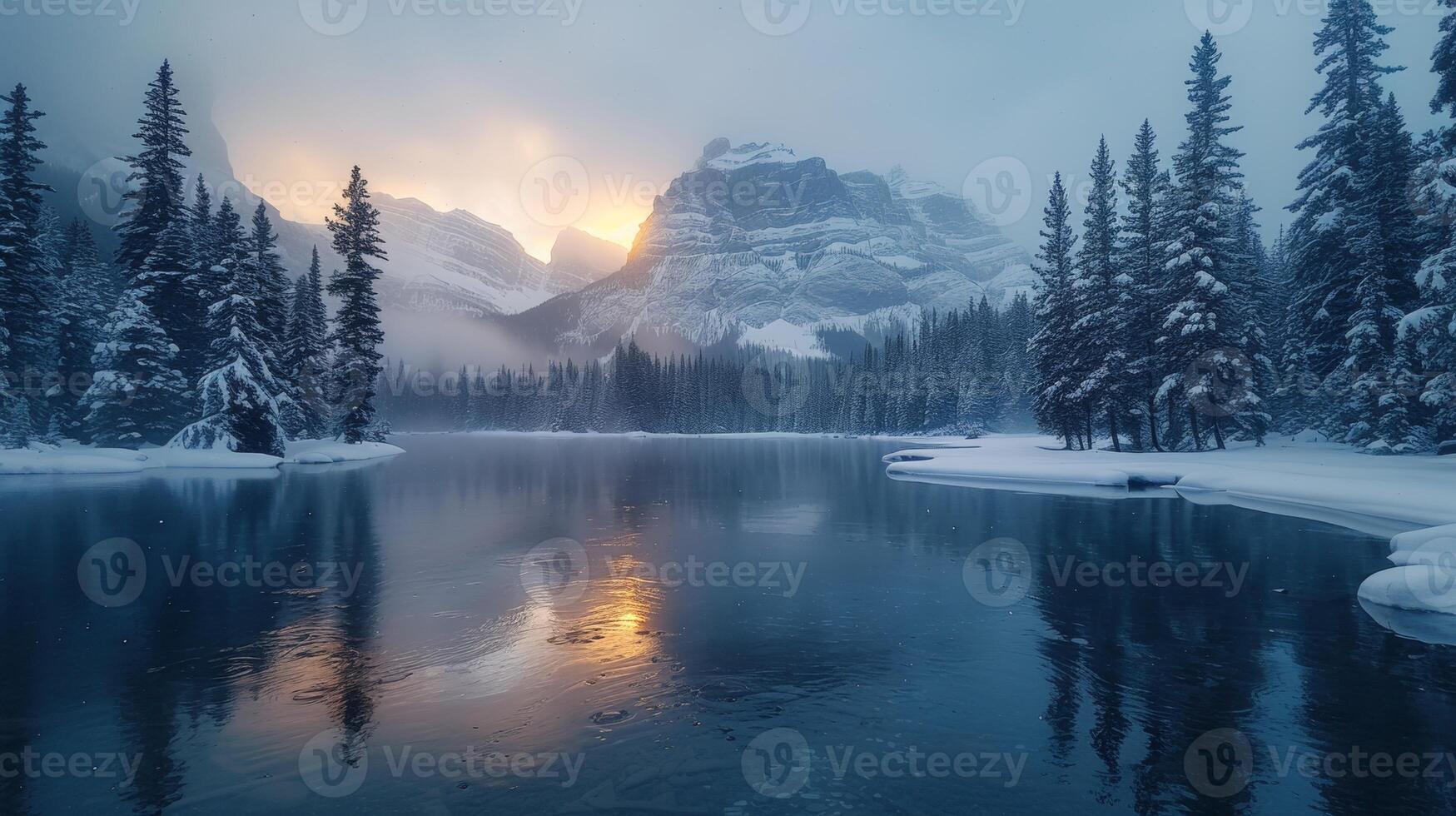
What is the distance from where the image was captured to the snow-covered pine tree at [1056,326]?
53.5 meters

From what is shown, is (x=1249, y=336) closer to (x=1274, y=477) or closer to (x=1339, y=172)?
(x=1339, y=172)

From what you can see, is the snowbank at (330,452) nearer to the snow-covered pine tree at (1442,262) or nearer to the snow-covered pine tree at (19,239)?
the snow-covered pine tree at (19,239)

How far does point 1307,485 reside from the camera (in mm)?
27266

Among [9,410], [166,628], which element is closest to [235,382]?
[9,410]

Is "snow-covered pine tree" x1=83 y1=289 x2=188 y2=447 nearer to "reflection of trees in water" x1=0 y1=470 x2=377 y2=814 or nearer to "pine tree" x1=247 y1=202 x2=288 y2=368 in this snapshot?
"pine tree" x1=247 y1=202 x2=288 y2=368

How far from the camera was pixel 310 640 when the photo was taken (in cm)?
1191

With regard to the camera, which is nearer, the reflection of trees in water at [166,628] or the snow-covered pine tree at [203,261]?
the reflection of trees in water at [166,628]

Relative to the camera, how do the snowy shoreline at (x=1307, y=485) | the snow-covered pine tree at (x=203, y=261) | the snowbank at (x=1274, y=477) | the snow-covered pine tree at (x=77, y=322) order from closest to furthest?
the snowy shoreline at (x=1307, y=485), the snowbank at (x=1274, y=477), the snow-covered pine tree at (x=203, y=261), the snow-covered pine tree at (x=77, y=322)

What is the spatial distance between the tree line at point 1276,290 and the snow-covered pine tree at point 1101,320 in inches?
5.3

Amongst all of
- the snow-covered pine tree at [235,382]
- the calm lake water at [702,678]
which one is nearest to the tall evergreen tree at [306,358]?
the snow-covered pine tree at [235,382]

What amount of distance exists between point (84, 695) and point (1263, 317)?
73.6 metres

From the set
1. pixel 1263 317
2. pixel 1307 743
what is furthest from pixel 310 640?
pixel 1263 317

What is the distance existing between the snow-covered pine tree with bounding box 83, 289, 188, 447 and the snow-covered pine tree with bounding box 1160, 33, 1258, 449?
238 feet

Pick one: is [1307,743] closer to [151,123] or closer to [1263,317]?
[1263,317]
